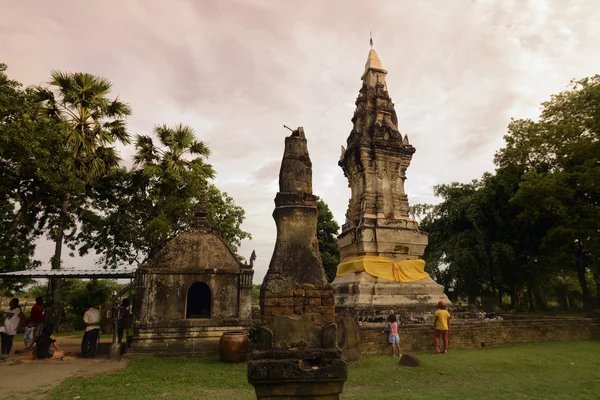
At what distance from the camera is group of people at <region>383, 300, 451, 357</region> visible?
9656mm

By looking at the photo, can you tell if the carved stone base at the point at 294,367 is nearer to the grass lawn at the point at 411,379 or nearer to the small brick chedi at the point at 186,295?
the grass lawn at the point at 411,379

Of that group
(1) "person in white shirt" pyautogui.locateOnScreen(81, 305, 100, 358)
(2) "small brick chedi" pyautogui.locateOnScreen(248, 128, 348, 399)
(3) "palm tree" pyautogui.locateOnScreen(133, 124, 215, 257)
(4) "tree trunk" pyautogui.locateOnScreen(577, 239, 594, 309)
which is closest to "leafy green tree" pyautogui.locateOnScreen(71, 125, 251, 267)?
(3) "palm tree" pyautogui.locateOnScreen(133, 124, 215, 257)

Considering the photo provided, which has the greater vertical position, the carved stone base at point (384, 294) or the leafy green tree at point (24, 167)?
the leafy green tree at point (24, 167)

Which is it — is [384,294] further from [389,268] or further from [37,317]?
[37,317]

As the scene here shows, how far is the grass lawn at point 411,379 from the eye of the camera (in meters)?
6.18

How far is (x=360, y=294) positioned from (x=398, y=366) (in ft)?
16.4

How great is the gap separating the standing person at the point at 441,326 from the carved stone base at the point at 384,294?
276 centimetres

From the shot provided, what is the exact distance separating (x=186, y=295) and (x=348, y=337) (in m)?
4.92

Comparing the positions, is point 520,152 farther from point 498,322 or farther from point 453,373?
point 453,373

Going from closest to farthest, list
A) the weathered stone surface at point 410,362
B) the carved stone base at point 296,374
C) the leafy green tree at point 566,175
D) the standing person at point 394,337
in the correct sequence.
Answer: the carved stone base at point 296,374 < the weathered stone surface at point 410,362 < the standing person at point 394,337 < the leafy green tree at point 566,175

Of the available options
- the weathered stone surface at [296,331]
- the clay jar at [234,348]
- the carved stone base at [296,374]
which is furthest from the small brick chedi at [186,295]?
the carved stone base at [296,374]

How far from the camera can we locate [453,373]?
A: 763cm

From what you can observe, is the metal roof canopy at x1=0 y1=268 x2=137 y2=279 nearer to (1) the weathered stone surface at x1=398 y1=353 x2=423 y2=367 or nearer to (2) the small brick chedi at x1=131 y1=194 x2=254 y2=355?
(2) the small brick chedi at x1=131 y1=194 x2=254 y2=355

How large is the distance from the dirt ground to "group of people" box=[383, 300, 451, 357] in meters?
6.75
